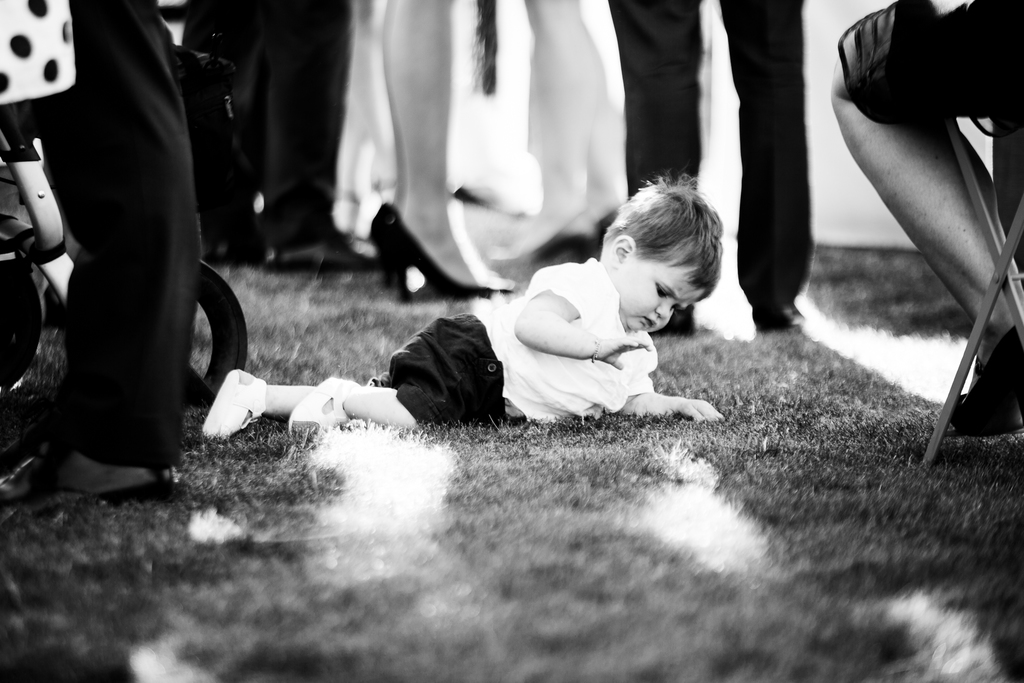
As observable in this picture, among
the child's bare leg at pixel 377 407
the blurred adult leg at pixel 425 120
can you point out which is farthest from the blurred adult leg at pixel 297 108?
the child's bare leg at pixel 377 407

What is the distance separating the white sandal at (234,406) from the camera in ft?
6.79

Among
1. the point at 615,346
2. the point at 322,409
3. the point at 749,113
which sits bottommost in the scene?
the point at 322,409

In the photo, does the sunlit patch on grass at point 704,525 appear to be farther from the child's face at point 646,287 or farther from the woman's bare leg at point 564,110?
the woman's bare leg at point 564,110

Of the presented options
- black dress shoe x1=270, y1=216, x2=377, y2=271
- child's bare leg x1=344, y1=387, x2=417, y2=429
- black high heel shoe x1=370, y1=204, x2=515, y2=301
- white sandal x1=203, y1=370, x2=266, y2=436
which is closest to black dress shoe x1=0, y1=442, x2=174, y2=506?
white sandal x1=203, y1=370, x2=266, y2=436

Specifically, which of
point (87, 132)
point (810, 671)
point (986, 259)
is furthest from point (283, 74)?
point (810, 671)

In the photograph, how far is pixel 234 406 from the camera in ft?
6.92

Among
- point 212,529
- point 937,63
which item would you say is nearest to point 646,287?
point 937,63

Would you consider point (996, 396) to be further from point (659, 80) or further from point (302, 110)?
point (302, 110)

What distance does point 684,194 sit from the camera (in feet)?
7.32

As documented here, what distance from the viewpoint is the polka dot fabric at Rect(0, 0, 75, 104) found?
142 cm

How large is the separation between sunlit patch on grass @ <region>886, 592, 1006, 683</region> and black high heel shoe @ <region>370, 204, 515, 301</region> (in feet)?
7.55

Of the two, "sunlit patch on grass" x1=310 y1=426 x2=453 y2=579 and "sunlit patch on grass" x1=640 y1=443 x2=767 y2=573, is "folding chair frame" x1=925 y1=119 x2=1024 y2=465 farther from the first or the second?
"sunlit patch on grass" x1=310 y1=426 x2=453 y2=579

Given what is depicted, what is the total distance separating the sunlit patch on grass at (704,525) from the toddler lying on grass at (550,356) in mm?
433

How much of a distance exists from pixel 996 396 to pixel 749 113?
1.60 m
